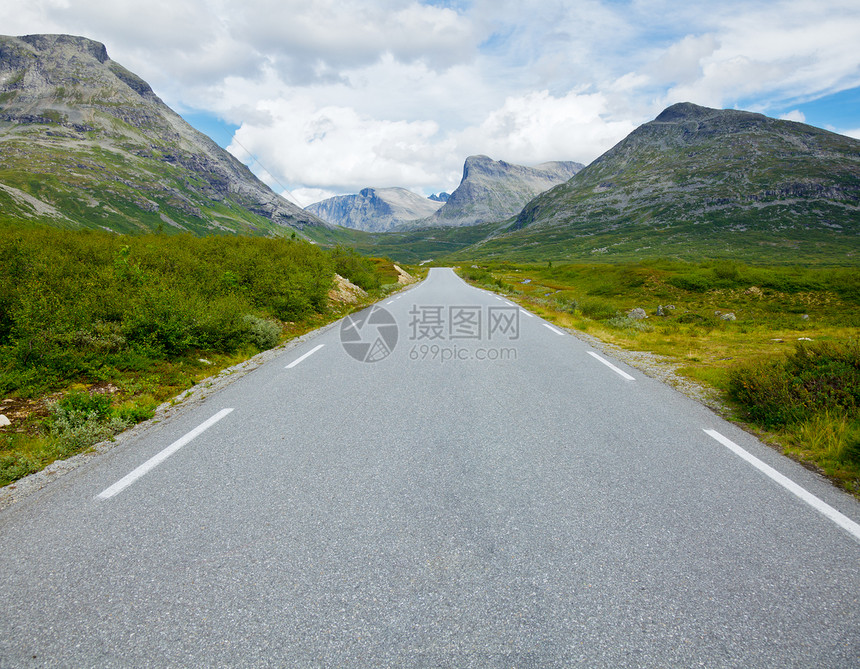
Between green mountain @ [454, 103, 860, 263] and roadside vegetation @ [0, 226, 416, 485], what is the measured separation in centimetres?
11775

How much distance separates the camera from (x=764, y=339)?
14148mm

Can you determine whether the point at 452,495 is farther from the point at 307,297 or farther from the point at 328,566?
the point at 307,297

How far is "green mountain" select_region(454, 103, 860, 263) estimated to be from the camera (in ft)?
379

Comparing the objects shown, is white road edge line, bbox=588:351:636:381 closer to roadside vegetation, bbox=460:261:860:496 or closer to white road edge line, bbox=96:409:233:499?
roadside vegetation, bbox=460:261:860:496

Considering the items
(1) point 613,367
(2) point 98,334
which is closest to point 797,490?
(1) point 613,367

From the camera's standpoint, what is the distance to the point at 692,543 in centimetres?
289

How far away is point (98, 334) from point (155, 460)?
4.71m

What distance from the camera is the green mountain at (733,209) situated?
116 m

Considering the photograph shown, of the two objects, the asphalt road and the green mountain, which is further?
the green mountain

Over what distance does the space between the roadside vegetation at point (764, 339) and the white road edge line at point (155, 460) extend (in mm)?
6592

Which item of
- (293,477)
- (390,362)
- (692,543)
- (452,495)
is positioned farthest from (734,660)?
(390,362)

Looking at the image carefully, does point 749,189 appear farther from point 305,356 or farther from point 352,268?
point 305,356

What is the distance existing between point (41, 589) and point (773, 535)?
4.96 meters

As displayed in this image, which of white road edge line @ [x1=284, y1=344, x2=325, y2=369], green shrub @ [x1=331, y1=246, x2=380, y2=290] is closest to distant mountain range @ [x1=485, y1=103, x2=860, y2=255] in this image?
green shrub @ [x1=331, y1=246, x2=380, y2=290]
